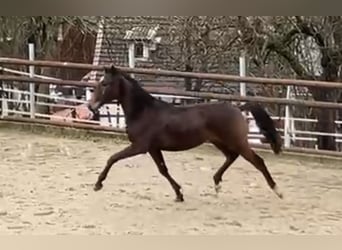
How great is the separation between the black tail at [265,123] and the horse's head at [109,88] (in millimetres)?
690

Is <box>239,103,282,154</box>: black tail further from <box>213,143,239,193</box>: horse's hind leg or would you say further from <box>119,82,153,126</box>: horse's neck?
<box>119,82,153,126</box>: horse's neck

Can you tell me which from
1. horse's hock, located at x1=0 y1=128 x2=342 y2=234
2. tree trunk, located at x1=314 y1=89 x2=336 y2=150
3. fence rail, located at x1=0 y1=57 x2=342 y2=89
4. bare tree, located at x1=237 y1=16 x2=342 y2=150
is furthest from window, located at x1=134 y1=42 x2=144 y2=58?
horse's hock, located at x1=0 y1=128 x2=342 y2=234

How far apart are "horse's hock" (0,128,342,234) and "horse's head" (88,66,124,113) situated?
568 mm

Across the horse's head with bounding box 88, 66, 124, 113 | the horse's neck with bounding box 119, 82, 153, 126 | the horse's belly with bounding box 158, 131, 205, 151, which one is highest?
the horse's head with bounding box 88, 66, 124, 113

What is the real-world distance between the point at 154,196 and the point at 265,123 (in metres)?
0.76

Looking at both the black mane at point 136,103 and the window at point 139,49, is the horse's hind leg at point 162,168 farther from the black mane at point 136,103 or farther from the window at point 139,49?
the window at point 139,49

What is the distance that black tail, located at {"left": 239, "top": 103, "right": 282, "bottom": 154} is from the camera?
349cm

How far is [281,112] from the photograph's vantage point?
6.27 m

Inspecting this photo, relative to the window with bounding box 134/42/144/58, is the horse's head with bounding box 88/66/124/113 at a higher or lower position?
lower

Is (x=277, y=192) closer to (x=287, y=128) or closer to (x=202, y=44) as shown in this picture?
(x=287, y=128)

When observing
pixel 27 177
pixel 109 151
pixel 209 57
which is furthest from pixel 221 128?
pixel 209 57

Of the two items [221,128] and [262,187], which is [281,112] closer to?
[262,187]

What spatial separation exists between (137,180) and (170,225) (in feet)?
3.53

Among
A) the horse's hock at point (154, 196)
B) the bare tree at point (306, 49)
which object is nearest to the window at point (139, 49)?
the bare tree at point (306, 49)
